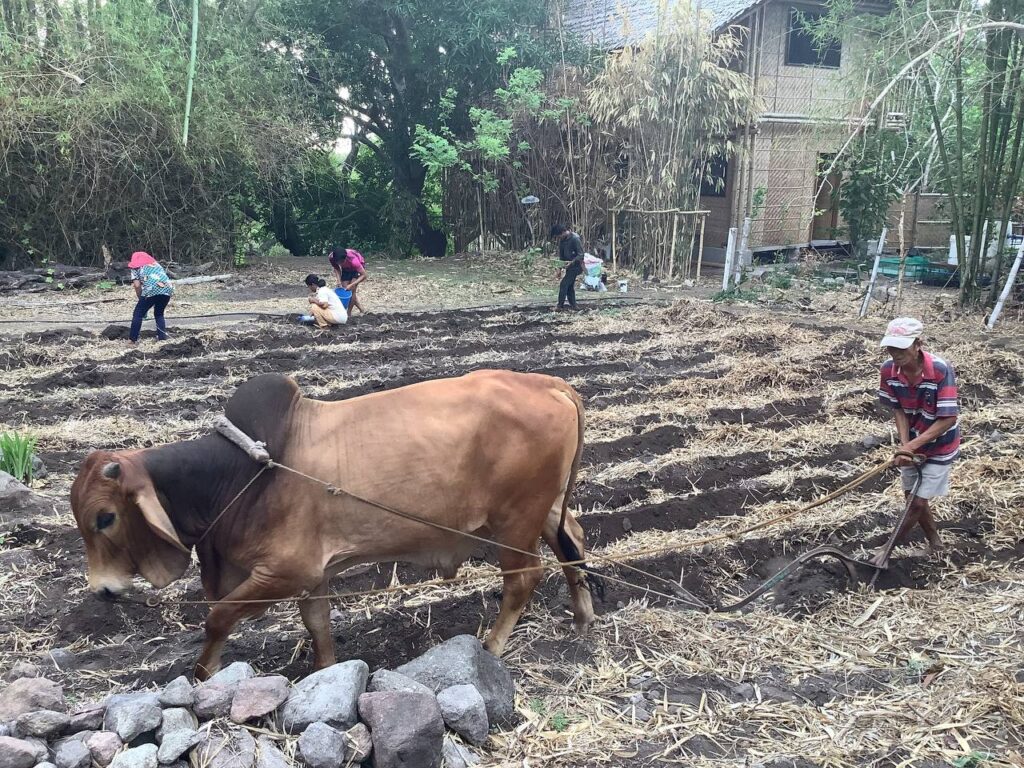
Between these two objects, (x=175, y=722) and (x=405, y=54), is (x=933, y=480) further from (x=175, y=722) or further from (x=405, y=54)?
(x=405, y=54)

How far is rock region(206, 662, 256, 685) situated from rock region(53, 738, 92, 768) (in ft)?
1.64

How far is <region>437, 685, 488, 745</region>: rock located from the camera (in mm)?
3328

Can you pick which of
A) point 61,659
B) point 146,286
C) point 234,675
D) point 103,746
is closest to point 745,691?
point 234,675

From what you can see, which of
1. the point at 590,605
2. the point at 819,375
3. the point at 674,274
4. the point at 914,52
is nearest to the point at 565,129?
the point at 674,274

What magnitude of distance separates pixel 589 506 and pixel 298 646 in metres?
2.35

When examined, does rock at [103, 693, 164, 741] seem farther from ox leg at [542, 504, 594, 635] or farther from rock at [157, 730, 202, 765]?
ox leg at [542, 504, 594, 635]

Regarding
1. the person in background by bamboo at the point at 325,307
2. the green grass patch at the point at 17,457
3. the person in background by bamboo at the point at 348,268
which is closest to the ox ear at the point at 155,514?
the green grass patch at the point at 17,457

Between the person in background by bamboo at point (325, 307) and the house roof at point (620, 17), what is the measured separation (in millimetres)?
8813

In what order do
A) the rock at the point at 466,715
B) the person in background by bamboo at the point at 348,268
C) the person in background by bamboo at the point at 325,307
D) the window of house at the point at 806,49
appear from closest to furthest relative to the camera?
the rock at the point at 466,715, the person in background by bamboo at the point at 325,307, the person in background by bamboo at the point at 348,268, the window of house at the point at 806,49

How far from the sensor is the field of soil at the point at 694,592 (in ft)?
11.6

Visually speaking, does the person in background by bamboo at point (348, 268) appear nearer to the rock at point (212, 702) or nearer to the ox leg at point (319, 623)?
the ox leg at point (319, 623)

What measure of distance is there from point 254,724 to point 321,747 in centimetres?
31

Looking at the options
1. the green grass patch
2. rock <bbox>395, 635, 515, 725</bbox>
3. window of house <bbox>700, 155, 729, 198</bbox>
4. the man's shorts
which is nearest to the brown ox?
rock <bbox>395, 635, 515, 725</bbox>

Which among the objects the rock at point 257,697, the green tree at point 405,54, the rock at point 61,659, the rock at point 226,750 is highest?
the green tree at point 405,54
